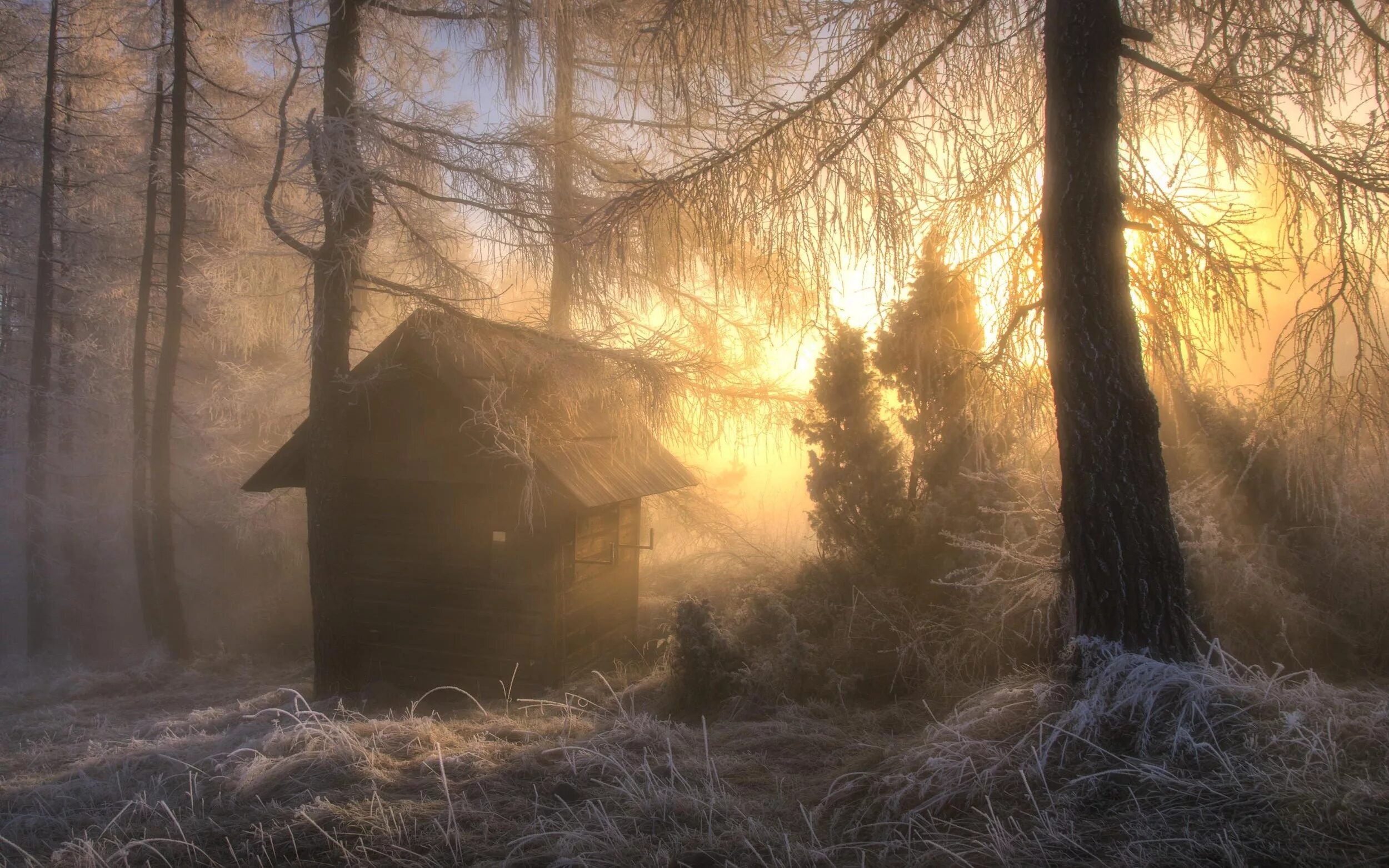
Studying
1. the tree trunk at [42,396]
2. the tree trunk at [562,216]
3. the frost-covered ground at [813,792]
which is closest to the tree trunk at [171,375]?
the tree trunk at [42,396]

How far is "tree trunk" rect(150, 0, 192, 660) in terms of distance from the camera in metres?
14.3

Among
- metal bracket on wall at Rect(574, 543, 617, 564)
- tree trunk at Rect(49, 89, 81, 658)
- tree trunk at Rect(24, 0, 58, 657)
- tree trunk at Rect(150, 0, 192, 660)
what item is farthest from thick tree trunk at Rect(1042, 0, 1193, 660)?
tree trunk at Rect(24, 0, 58, 657)

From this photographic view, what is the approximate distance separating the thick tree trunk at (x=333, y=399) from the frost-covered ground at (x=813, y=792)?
4.39m

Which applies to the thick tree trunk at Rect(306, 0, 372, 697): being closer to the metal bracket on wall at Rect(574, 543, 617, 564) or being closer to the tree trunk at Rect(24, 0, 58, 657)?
the metal bracket on wall at Rect(574, 543, 617, 564)

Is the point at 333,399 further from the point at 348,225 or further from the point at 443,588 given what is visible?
the point at 443,588

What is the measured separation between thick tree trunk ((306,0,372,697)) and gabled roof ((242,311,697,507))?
1.43 feet

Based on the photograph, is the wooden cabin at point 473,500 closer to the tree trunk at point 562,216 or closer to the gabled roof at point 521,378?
the gabled roof at point 521,378

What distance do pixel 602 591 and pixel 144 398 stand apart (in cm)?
1037

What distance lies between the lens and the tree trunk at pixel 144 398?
49.3 feet

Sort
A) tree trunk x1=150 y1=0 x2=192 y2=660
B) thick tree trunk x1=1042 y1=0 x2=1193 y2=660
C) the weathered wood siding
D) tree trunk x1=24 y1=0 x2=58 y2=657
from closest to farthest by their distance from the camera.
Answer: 1. thick tree trunk x1=1042 y1=0 x2=1193 y2=660
2. the weathered wood siding
3. tree trunk x1=150 y1=0 x2=192 y2=660
4. tree trunk x1=24 y1=0 x2=58 y2=657

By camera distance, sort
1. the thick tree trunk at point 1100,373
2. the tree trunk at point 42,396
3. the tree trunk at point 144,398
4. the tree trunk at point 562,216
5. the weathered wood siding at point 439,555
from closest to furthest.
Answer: the thick tree trunk at point 1100,373
the tree trunk at point 562,216
the weathered wood siding at point 439,555
the tree trunk at point 144,398
the tree trunk at point 42,396

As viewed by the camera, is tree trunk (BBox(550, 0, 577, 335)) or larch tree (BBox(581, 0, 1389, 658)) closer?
larch tree (BBox(581, 0, 1389, 658))

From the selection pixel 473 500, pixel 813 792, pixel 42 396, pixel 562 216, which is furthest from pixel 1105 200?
pixel 42 396

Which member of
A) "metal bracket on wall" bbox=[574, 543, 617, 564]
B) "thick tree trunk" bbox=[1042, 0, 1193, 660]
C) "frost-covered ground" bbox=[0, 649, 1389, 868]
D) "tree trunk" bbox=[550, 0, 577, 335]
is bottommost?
"frost-covered ground" bbox=[0, 649, 1389, 868]
